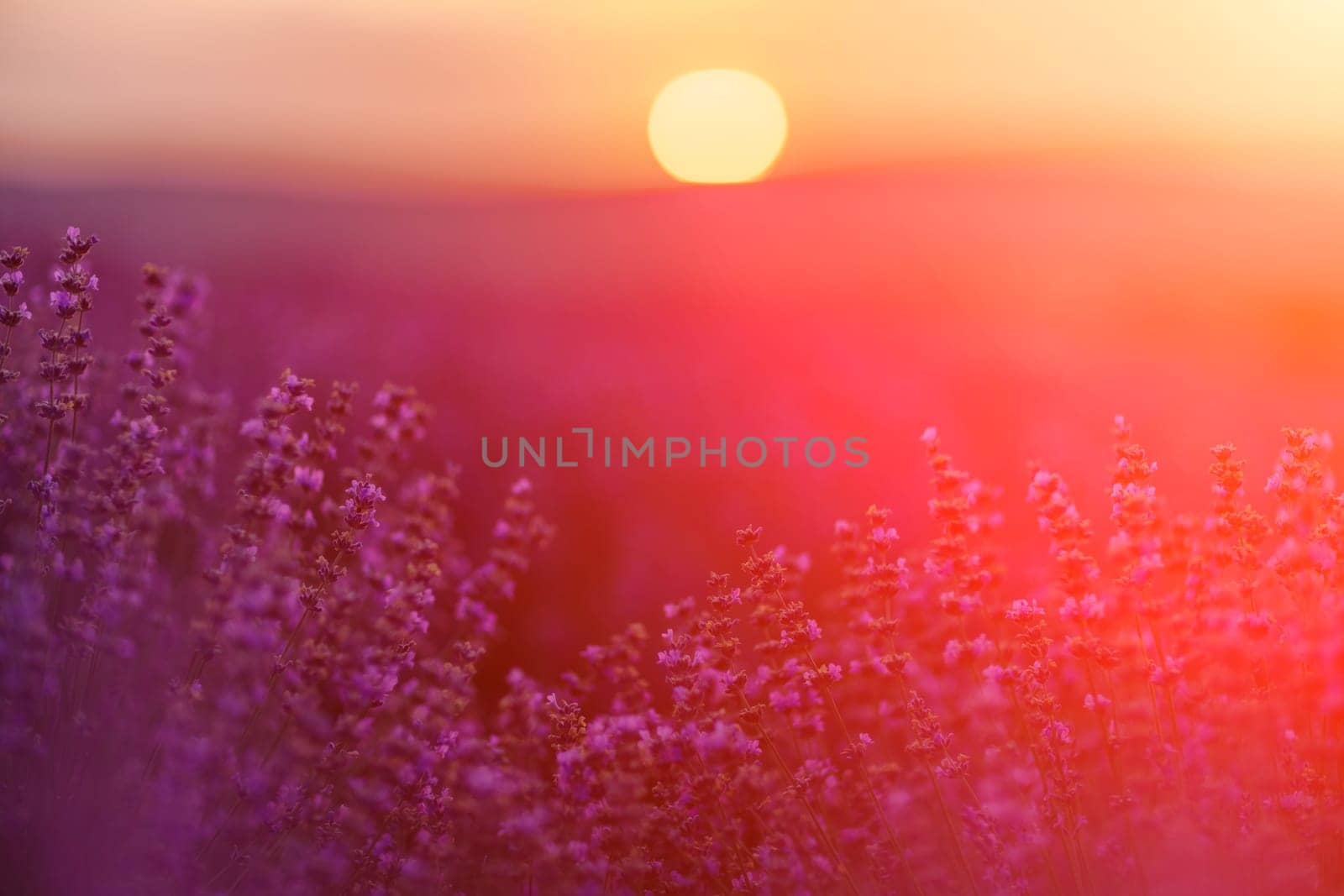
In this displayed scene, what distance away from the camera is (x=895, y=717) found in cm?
190

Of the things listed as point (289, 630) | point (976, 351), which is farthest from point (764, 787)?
point (976, 351)

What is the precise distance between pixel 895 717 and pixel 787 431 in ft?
1.99

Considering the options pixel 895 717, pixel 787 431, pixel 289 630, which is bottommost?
pixel 895 717

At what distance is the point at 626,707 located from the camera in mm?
1839

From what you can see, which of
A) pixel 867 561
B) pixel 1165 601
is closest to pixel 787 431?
pixel 867 561

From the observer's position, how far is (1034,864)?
69.1 inches

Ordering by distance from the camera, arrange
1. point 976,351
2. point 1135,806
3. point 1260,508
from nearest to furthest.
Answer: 1. point 1135,806
2. point 1260,508
3. point 976,351

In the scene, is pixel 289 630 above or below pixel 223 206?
below

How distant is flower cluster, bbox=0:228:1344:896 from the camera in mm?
1621

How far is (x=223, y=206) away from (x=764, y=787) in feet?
5.98

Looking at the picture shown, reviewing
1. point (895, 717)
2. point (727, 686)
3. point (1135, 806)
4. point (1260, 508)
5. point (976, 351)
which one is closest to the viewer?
point (727, 686)

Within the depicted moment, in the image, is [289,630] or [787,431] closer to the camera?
[289,630]

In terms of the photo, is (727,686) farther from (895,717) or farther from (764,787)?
(895,717)

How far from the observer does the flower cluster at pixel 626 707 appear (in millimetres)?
1621
